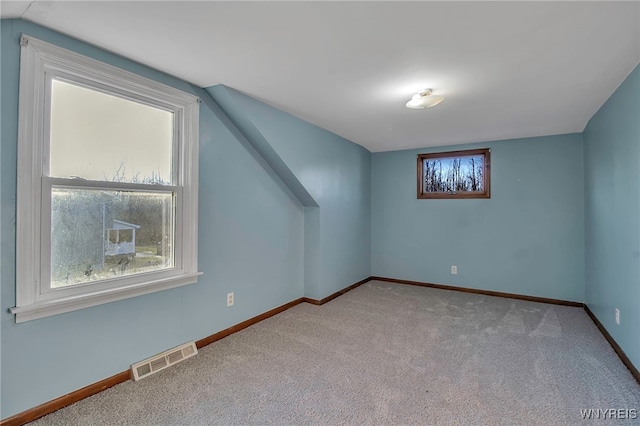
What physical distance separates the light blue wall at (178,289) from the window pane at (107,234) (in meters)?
0.21

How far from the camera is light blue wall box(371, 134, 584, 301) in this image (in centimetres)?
389

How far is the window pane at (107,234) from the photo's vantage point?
6.12 feet

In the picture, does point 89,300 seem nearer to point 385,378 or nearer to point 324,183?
point 385,378

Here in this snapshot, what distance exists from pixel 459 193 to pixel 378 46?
3220 millimetres

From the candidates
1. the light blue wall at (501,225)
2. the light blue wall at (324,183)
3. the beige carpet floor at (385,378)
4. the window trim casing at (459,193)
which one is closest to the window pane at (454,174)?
the window trim casing at (459,193)

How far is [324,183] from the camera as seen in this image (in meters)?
3.90

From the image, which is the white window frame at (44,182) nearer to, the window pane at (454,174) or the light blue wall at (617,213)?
the light blue wall at (617,213)

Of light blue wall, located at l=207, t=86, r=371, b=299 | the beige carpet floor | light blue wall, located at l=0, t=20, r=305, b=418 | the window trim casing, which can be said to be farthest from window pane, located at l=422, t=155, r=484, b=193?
light blue wall, located at l=0, t=20, r=305, b=418

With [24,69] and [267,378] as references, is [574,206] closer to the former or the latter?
[267,378]

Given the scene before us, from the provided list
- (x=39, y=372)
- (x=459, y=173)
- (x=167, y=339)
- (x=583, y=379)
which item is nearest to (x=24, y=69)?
(x=39, y=372)

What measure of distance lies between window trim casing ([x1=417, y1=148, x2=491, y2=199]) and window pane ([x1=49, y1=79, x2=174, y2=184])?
142 inches

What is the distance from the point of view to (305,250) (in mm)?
3959

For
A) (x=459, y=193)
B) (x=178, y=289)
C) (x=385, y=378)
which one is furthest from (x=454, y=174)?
(x=178, y=289)

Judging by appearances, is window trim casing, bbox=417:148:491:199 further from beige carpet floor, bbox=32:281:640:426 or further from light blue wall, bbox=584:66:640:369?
beige carpet floor, bbox=32:281:640:426
